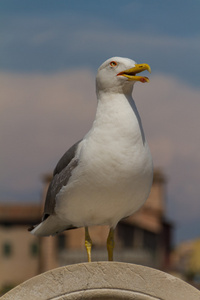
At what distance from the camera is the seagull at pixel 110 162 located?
17.4 feet

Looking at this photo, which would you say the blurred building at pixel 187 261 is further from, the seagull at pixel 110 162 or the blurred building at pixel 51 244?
the seagull at pixel 110 162

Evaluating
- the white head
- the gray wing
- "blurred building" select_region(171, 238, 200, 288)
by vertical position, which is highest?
the white head

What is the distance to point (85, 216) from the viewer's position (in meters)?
5.50

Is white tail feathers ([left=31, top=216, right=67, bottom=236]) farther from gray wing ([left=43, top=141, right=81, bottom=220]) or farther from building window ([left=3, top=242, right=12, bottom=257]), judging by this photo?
building window ([left=3, top=242, right=12, bottom=257])

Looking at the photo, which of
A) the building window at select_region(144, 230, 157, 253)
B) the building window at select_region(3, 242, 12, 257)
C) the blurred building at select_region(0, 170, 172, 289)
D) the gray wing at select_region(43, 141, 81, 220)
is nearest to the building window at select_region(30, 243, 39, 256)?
the blurred building at select_region(0, 170, 172, 289)

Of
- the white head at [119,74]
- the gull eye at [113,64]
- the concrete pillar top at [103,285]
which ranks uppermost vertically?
the gull eye at [113,64]

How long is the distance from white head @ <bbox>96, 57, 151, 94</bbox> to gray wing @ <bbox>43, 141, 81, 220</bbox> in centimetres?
53

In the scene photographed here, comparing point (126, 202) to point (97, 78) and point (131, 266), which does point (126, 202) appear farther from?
point (97, 78)

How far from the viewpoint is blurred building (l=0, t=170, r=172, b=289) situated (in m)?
39.8

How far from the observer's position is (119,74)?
5445mm

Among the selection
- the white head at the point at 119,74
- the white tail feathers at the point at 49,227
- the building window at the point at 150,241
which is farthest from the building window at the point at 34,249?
the white head at the point at 119,74

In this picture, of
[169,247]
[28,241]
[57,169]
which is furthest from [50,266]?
[57,169]

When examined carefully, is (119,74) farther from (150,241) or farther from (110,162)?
(150,241)

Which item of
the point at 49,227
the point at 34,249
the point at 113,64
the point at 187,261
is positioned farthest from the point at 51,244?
the point at 113,64
